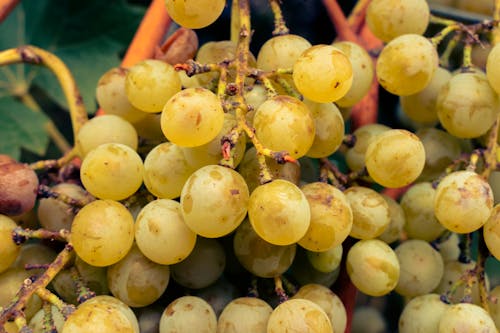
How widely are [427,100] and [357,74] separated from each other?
0.10 meters

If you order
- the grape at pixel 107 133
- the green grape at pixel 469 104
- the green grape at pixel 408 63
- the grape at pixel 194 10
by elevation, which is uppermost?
the grape at pixel 194 10

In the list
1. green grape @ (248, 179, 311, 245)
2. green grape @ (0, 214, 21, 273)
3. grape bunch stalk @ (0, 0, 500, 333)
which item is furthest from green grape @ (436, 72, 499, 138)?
green grape @ (0, 214, 21, 273)

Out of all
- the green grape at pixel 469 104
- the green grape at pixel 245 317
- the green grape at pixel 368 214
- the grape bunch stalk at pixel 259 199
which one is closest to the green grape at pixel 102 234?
the grape bunch stalk at pixel 259 199

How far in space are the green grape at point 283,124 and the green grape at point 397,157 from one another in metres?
0.08

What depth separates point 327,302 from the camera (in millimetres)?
570

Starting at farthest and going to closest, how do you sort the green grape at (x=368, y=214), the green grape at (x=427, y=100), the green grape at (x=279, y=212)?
the green grape at (x=427, y=100), the green grape at (x=368, y=214), the green grape at (x=279, y=212)

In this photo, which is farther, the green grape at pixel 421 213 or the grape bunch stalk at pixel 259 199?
the green grape at pixel 421 213

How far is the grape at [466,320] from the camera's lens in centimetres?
54

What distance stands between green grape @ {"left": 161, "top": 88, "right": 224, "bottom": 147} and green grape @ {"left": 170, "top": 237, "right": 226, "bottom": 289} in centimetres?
11

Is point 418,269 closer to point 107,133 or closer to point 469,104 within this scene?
point 469,104

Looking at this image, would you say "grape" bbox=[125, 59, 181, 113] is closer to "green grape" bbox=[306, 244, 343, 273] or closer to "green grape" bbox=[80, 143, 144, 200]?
"green grape" bbox=[80, 143, 144, 200]

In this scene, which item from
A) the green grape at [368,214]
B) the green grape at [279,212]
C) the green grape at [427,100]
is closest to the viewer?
the green grape at [279,212]

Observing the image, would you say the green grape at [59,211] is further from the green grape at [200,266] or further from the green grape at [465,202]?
the green grape at [465,202]

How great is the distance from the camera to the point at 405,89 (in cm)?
63
